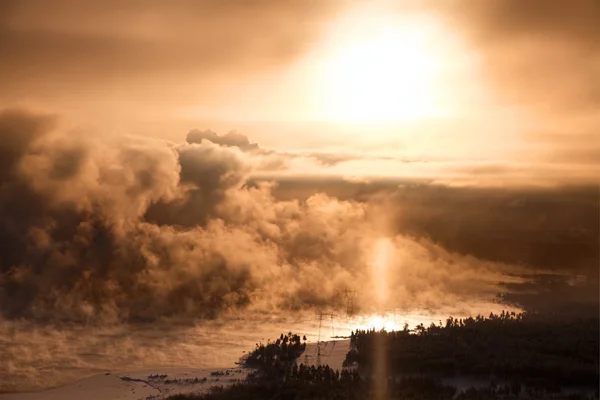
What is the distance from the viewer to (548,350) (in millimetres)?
117062

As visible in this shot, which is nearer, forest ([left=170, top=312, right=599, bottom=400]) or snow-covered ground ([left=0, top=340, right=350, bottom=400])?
forest ([left=170, top=312, right=599, bottom=400])

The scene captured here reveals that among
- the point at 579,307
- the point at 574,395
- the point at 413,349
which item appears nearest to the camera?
the point at 574,395

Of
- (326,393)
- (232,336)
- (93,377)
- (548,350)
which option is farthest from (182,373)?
(548,350)

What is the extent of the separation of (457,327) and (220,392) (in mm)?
60325

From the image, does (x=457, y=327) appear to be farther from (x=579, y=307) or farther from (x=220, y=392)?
(x=220, y=392)

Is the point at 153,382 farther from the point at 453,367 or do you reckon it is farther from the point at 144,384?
the point at 453,367

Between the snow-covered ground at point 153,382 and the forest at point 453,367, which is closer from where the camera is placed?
the forest at point 453,367

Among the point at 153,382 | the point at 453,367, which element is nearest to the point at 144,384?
the point at 153,382

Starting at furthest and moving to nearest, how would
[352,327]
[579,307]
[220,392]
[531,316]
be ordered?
[352,327]
[531,316]
[579,307]
[220,392]

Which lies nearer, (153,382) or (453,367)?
(453,367)

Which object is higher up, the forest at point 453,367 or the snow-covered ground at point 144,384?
the forest at point 453,367

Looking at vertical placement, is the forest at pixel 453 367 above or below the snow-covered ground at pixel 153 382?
above

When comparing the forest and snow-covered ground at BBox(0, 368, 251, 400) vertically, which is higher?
the forest

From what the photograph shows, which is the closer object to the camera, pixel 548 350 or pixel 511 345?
pixel 548 350
